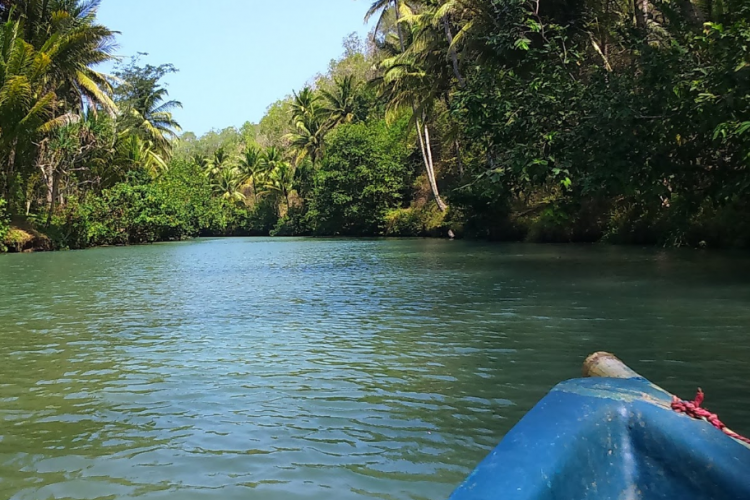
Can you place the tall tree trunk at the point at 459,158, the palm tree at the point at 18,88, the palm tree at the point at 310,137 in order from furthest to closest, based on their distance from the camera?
1. the palm tree at the point at 310,137
2. the tall tree trunk at the point at 459,158
3. the palm tree at the point at 18,88

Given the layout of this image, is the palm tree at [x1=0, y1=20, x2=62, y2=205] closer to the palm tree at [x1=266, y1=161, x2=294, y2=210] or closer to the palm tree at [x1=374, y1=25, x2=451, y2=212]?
the palm tree at [x1=374, y1=25, x2=451, y2=212]

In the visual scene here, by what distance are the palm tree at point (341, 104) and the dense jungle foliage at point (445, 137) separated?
0.17 meters

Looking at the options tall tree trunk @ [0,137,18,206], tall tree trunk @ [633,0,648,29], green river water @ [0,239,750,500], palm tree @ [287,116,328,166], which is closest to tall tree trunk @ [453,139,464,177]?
tall tree trunk @ [633,0,648,29]

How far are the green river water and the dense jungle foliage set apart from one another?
2.69 metres

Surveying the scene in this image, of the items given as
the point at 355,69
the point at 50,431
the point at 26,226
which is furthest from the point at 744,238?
the point at 355,69

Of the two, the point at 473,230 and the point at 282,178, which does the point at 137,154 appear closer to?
the point at 282,178

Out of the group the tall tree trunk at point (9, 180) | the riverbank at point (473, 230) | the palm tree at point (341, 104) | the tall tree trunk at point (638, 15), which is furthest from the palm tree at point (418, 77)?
the tall tree trunk at point (9, 180)

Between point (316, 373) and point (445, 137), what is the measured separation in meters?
25.8

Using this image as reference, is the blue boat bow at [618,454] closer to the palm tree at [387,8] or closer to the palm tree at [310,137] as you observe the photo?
the palm tree at [387,8]

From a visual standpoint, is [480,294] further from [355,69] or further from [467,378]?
[355,69]

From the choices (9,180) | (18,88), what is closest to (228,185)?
(9,180)

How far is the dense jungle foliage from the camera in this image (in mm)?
11805

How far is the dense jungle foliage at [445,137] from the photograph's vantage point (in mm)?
11805

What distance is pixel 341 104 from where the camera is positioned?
1902 inches
